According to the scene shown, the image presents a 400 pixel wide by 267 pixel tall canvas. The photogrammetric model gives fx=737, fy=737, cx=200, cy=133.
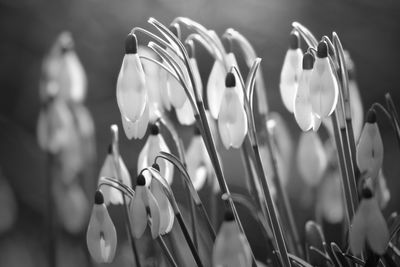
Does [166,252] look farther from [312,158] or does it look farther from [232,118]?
[312,158]

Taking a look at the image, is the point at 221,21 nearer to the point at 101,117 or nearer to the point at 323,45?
the point at 101,117

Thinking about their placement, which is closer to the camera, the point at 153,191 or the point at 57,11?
the point at 153,191

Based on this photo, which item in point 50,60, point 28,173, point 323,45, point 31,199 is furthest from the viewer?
point 28,173

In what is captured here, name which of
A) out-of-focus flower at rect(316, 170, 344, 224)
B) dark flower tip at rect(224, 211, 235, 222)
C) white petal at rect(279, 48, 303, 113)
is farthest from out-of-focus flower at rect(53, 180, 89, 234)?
dark flower tip at rect(224, 211, 235, 222)

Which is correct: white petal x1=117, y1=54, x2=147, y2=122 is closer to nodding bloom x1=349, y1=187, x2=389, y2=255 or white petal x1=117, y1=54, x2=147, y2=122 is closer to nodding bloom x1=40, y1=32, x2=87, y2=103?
nodding bloom x1=349, y1=187, x2=389, y2=255

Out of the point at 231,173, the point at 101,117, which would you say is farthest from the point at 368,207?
the point at 101,117

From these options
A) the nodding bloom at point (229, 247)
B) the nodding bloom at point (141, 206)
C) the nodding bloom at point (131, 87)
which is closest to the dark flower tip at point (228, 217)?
the nodding bloom at point (229, 247)

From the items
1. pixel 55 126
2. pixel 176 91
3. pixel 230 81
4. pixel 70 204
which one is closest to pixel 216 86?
pixel 176 91
